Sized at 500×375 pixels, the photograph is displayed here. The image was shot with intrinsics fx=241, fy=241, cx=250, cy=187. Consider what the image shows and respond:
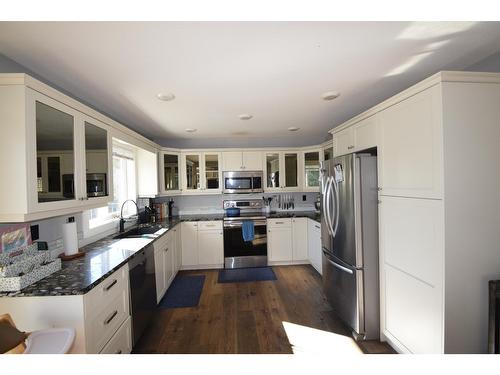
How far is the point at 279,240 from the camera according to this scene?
12.9 ft

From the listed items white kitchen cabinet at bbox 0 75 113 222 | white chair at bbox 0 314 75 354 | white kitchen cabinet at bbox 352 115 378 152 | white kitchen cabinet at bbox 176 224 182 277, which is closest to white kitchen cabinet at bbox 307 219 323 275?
white kitchen cabinet at bbox 352 115 378 152

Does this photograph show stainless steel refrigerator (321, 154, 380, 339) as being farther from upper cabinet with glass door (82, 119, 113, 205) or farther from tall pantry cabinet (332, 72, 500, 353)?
upper cabinet with glass door (82, 119, 113, 205)

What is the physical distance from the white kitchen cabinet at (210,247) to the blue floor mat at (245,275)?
24 centimetres

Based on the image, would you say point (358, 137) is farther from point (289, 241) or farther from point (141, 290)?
point (141, 290)

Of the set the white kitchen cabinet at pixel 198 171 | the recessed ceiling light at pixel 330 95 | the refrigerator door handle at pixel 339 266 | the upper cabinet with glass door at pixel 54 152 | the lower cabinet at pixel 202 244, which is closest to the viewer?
the upper cabinet with glass door at pixel 54 152

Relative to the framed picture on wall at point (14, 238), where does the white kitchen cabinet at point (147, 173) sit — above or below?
above

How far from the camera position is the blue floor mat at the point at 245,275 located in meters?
3.45

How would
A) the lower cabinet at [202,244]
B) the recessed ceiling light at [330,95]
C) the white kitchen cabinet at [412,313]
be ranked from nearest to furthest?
the white kitchen cabinet at [412,313] < the recessed ceiling light at [330,95] < the lower cabinet at [202,244]

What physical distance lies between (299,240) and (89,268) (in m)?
3.01

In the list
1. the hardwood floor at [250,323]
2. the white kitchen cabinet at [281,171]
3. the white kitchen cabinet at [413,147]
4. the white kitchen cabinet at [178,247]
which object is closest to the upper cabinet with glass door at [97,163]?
the hardwood floor at [250,323]

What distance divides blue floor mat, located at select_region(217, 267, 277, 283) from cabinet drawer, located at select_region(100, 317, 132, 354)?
161 cm

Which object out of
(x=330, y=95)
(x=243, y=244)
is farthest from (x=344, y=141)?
(x=243, y=244)

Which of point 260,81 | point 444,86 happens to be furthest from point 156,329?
point 444,86

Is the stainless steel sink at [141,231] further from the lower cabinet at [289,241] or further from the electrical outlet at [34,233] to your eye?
the lower cabinet at [289,241]
